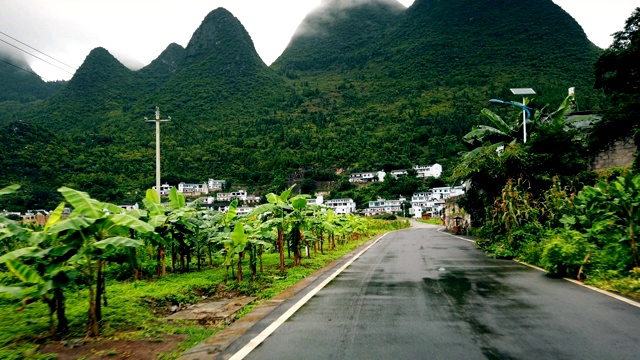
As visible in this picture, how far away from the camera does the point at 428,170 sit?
100m

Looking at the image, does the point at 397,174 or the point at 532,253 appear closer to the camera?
the point at 532,253

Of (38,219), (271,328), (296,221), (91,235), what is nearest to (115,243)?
(91,235)

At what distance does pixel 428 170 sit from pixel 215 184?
5671cm

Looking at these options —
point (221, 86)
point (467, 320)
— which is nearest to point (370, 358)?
point (467, 320)

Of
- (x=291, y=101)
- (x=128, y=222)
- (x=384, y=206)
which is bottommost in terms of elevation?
(x=384, y=206)

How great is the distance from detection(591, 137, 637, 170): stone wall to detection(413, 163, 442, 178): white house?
7473cm

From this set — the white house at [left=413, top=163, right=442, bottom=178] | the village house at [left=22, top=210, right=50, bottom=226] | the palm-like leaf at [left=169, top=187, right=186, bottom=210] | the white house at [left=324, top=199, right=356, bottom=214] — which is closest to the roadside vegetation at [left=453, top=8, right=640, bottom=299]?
the palm-like leaf at [left=169, top=187, right=186, bottom=210]

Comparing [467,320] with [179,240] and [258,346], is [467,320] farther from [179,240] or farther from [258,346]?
[179,240]

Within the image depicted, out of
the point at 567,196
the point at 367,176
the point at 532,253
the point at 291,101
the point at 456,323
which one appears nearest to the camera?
the point at 456,323

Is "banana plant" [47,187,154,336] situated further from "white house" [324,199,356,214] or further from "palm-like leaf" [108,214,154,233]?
"white house" [324,199,356,214]

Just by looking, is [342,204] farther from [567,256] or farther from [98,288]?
[98,288]

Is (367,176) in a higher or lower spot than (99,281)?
higher

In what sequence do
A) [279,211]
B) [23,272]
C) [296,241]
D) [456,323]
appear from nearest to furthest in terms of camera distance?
[23,272] < [456,323] < [279,211] < [296,241]

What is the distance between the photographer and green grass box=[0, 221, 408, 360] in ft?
14.1
